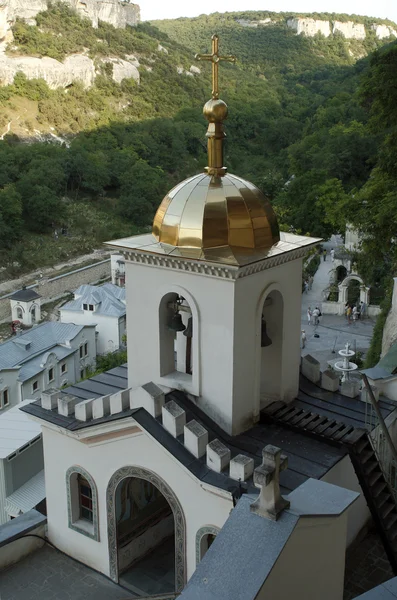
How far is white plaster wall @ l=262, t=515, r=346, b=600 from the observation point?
15.8 ft

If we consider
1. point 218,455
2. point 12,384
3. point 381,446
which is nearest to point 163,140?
point 12,384

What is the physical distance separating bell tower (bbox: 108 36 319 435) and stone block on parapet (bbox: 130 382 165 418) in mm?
564

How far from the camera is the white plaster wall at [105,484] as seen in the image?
23.3 feet

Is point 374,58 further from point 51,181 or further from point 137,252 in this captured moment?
point 51,181

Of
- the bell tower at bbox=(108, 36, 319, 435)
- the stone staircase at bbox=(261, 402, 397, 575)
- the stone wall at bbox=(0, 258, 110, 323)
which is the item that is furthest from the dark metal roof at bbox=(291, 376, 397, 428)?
the stone wall at bbox=(0, 258, 110, 323)

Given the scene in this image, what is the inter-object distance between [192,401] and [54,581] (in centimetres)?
310

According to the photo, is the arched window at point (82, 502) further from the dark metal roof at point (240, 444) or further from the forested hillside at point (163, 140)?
the forested hillside at point (163, 140)

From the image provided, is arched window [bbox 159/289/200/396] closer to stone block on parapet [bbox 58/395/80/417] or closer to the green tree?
stone block on parapet [bbox 58/395/80/417]

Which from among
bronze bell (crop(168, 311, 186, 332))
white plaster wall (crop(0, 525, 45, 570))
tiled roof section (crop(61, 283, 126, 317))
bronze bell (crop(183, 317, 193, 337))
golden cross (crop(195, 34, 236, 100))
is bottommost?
tiled roof section (crop(61, 283, 126, 317))

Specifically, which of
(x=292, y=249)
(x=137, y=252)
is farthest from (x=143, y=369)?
(x=292, y=249)

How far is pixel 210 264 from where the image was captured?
282 inches

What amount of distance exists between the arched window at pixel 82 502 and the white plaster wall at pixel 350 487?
3135 millimetres

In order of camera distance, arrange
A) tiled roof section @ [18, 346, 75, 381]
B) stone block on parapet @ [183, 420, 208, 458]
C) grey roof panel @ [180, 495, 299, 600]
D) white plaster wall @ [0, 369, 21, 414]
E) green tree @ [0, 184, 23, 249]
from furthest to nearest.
A: green tree @ [0, 184, 23, 249] < tiled roof section @ [18, 346, 75, 381] < white plaster wall @ [0, 369, 21, 414] < stone block on parapet @ [183, 420, 208, 458] < grey roof panel @ [180, 495, 299, 600]

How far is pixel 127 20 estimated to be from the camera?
107 meters
